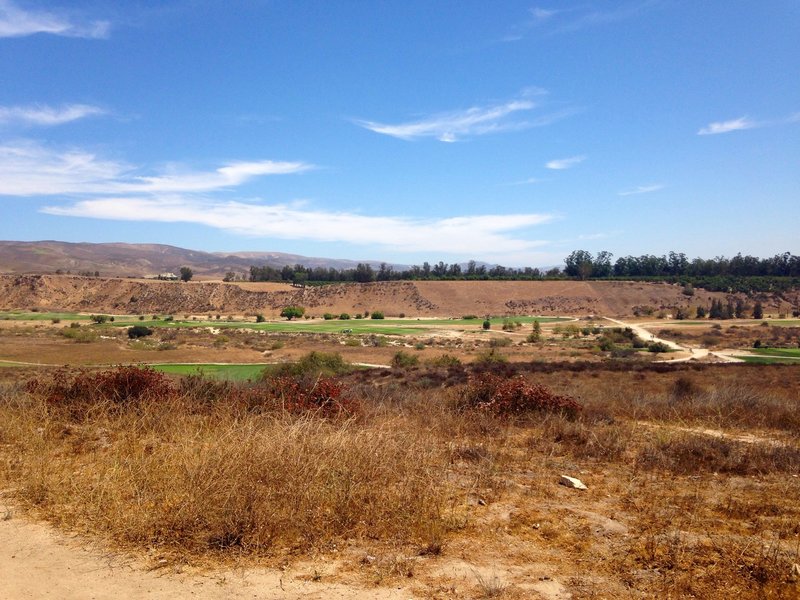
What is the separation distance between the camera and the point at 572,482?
27.1 ft

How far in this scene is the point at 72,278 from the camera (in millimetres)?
130750

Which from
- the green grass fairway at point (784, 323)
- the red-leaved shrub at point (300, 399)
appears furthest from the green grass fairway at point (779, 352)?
the red-leaved shrub at point (300, 399)

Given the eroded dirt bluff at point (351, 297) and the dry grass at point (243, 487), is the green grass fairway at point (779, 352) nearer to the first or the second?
the eroded dirt bluff at point (351, 297)

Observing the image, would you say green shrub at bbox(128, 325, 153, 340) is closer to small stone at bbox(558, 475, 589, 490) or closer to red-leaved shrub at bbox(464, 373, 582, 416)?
red-leaved shrub at bbox(464, 373, 582, 416)

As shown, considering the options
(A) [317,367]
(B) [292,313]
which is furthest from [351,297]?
(A) [317,367]

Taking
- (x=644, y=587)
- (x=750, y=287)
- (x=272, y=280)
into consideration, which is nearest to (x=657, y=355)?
(x=644, y=587)

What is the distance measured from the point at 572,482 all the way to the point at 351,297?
117 meters

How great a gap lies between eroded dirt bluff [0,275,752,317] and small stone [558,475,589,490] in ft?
345

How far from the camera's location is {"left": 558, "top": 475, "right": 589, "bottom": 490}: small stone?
8148 mm

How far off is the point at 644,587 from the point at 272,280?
151 meters

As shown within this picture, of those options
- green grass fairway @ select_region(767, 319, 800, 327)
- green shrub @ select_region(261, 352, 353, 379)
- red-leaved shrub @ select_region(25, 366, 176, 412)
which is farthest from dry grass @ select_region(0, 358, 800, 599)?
green grass fairway @ select_region(767, 319, 800, 327)

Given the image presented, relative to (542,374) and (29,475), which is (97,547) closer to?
(29,475)

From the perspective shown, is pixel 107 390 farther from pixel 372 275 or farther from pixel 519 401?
pixel 372 275

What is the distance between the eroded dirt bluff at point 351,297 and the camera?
378 ft
